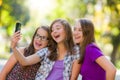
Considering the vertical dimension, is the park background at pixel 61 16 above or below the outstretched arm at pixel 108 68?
below

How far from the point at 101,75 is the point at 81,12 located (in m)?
20.8

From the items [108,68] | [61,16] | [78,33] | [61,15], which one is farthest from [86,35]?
[61,15]

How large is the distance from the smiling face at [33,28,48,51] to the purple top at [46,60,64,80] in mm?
291

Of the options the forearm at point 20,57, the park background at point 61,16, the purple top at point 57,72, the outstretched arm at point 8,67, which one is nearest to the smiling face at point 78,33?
the purple top at point 57,72

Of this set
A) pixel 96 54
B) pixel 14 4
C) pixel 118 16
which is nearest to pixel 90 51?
pixel 96 54

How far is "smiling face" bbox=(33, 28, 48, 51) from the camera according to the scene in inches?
161

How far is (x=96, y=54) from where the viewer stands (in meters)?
3.58

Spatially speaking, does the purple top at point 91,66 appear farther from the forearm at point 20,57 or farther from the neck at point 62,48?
the forearm at point 20,57

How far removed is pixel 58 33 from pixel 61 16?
975 inches

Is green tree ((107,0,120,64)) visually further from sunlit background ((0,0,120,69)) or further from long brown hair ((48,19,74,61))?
long brown hair ((48,19,74,61))

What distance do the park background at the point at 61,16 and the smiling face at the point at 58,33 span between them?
51.5 feet

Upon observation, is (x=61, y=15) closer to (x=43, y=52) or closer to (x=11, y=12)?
(x=11, y=12)

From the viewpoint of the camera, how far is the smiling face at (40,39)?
4098mm

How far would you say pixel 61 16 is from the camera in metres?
28.7
